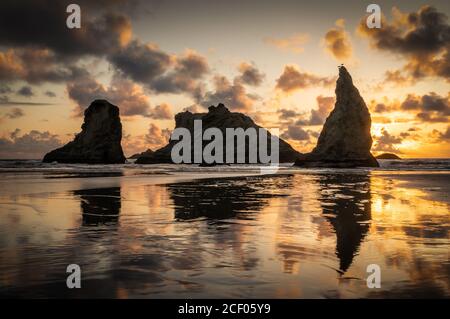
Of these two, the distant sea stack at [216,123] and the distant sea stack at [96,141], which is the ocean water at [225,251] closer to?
the distant sea stack at [96,141]

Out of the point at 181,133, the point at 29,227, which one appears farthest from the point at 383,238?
the point at 181,133

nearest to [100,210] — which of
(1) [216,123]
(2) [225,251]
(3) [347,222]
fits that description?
(2) [225,251]

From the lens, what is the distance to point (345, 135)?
8631 cm

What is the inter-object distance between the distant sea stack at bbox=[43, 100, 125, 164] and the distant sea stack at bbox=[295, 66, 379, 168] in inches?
2314

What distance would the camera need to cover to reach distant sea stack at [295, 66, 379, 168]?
8500cm

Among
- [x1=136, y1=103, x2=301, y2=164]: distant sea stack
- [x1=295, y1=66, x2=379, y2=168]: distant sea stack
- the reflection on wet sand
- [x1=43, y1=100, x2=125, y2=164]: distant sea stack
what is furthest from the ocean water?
[x1=136, y1=103, x2=301, y2=164]: distant sea stack

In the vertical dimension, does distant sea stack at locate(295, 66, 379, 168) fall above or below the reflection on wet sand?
above

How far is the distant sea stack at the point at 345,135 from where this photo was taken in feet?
279

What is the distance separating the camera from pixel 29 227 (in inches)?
437

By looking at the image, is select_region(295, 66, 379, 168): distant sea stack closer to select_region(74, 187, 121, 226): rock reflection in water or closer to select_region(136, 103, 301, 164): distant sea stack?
select_region(136, 103, 301, 164): distant sea stack

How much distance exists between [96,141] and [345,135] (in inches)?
2890

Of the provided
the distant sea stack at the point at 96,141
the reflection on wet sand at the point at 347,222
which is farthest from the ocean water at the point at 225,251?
the distant sea stack at the point at 96,141

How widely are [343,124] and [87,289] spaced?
8712cm
